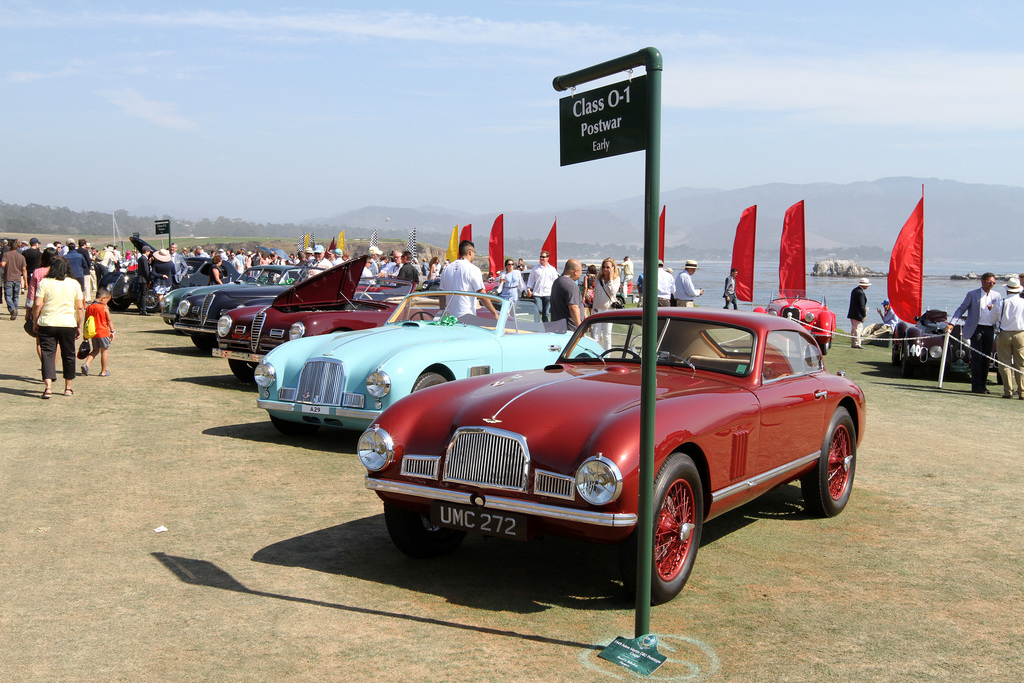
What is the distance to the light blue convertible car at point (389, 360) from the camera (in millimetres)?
7914

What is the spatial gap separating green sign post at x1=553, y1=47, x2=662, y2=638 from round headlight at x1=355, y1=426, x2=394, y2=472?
1638 millimetres

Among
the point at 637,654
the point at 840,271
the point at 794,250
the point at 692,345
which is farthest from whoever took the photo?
the point at 840,271

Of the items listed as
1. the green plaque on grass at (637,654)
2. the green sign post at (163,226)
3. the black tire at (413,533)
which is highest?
the green sign post at (163,226)

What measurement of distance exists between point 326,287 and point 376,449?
7.91 metres

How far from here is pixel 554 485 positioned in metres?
4.34

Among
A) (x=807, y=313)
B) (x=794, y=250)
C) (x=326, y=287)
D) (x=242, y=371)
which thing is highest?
(x=794, y=250)

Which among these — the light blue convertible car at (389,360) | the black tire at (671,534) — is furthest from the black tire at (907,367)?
the black tire at (671,534)

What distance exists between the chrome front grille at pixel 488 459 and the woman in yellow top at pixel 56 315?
784cm

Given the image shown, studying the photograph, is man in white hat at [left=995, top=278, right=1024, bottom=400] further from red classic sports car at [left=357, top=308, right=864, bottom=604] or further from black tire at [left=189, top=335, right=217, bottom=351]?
black tire at [left=189, top=335, right=217, bottom=351]

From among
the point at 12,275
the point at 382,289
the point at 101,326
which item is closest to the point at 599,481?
the point at 101,326

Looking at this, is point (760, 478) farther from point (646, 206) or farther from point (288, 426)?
point (288, 426)

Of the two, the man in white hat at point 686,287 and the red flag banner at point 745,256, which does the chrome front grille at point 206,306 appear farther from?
the red flag banner at point 745,256

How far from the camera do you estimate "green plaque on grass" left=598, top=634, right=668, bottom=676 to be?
373 cm

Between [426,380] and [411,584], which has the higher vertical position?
[426,380]
